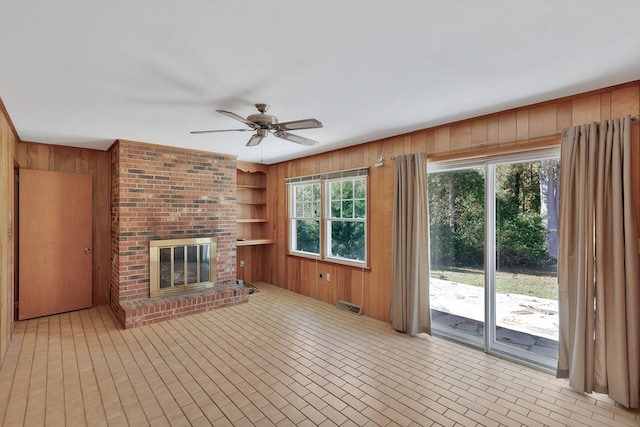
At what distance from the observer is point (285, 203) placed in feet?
19.5

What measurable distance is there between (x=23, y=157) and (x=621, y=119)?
6.65 m

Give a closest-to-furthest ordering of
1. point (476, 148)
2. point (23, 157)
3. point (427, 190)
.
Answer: point (476, 148), point (427, 190), point (23, 157)

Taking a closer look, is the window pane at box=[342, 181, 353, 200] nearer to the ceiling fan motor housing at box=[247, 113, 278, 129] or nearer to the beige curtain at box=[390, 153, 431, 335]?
the beige curtain at box=[390, 153, 431, 335]

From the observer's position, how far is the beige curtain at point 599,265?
2.30 meters

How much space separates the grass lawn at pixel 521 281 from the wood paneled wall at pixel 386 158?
1.02 meters

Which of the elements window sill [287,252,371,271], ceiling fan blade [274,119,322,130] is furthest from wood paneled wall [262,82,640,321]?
ceiling fan blade [274,119,322,130]

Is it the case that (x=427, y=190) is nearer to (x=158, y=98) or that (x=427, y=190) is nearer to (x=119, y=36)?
(x=158, y=98)

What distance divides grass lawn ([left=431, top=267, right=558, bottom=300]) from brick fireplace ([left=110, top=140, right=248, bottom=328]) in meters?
3.32

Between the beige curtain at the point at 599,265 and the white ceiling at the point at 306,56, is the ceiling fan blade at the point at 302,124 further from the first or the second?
the beige curtain at the point at 599,265

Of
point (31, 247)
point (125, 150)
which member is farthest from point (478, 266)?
point (31, 247)

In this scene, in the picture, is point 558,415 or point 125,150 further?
point 125,150

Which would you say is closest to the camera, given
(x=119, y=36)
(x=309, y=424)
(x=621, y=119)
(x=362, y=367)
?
(x=119, y=36)

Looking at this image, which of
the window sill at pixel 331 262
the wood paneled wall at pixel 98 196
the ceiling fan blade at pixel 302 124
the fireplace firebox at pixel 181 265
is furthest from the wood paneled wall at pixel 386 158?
the wood paneled wall at pixel 98 196

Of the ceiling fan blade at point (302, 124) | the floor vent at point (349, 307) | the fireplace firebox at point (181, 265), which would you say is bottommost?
the floor vent at point (349, 307)
